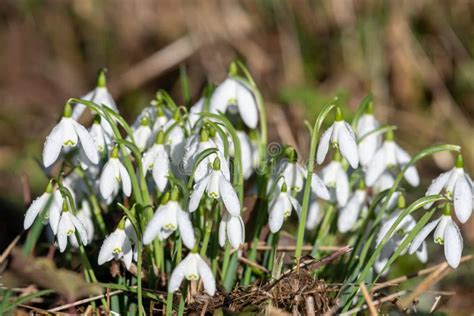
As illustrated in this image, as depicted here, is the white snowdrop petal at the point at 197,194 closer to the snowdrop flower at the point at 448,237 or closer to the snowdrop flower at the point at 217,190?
the snowdrop flower at the point at 217,190

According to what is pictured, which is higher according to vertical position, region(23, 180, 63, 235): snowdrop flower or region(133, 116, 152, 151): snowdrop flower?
region(133, 116, 152, 151): snowdrop flower

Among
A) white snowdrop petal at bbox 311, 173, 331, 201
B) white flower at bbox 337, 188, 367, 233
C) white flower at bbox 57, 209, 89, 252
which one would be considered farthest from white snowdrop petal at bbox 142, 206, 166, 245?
white flower at bbox 337, 188, 367, 233

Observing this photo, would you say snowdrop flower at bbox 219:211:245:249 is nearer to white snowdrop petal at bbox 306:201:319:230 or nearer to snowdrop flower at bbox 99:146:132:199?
snowdrop flower at bbox 99:146:132:199

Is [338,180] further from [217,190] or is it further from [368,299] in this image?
[217,190]

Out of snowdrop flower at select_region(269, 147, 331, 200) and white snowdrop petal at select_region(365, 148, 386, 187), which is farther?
white snowdrop petal at select_region(365, 148, 386, 187)

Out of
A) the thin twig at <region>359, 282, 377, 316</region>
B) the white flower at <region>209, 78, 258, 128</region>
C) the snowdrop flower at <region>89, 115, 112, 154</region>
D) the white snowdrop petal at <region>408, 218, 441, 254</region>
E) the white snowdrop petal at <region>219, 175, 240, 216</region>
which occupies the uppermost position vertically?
the white flower at <region>209, 78, 258, 128</region>

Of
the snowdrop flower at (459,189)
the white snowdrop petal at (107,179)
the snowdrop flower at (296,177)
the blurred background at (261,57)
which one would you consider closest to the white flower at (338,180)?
the snowdrop flower at (296,177)

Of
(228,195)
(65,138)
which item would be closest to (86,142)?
(65,138)

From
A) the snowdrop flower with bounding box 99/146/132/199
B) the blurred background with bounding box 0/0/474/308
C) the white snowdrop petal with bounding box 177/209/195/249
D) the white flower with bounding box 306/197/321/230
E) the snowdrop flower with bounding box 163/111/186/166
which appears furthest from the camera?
the blurred background with bounding box 0/0/474/308
